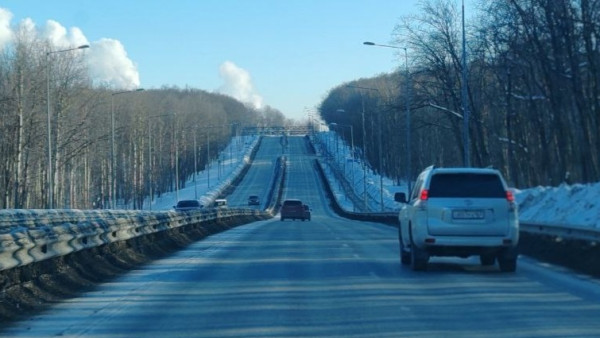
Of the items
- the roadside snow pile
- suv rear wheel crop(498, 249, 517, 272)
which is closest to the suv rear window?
suv rear wheel crop(498, 249, 517, 272)

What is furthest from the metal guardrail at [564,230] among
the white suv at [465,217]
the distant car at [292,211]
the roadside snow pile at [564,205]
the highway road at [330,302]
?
the distant car at [292,211]

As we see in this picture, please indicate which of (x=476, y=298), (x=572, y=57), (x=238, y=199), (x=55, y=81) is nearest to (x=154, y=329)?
(x=476, y=298)

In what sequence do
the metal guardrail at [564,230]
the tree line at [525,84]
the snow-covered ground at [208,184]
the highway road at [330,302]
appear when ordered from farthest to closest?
the snow-covered ground at [208,184] → the tree line at [525,84] → the metal guardrail at [564,230] → the highway road at [330,302]

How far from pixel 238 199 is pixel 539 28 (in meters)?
74.0

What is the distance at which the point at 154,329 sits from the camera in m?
12.1

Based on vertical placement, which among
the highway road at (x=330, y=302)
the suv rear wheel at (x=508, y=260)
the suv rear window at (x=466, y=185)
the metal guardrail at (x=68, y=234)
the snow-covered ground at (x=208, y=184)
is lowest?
the highway road at (x=330, y=302)

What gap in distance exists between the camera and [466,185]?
727 inches

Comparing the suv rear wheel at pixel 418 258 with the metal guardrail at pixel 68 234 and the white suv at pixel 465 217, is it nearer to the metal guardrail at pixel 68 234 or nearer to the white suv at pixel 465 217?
the white suv at pixel 465 217

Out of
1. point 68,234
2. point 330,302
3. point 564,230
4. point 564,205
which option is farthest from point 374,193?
point 330,302

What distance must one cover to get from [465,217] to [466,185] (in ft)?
2.04

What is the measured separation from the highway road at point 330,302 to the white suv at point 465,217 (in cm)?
50

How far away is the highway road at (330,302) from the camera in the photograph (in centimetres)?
1189

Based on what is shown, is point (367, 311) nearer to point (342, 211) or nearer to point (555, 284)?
point (555, 284)

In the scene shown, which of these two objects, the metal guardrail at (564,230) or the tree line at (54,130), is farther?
the tree line at (54,130)
